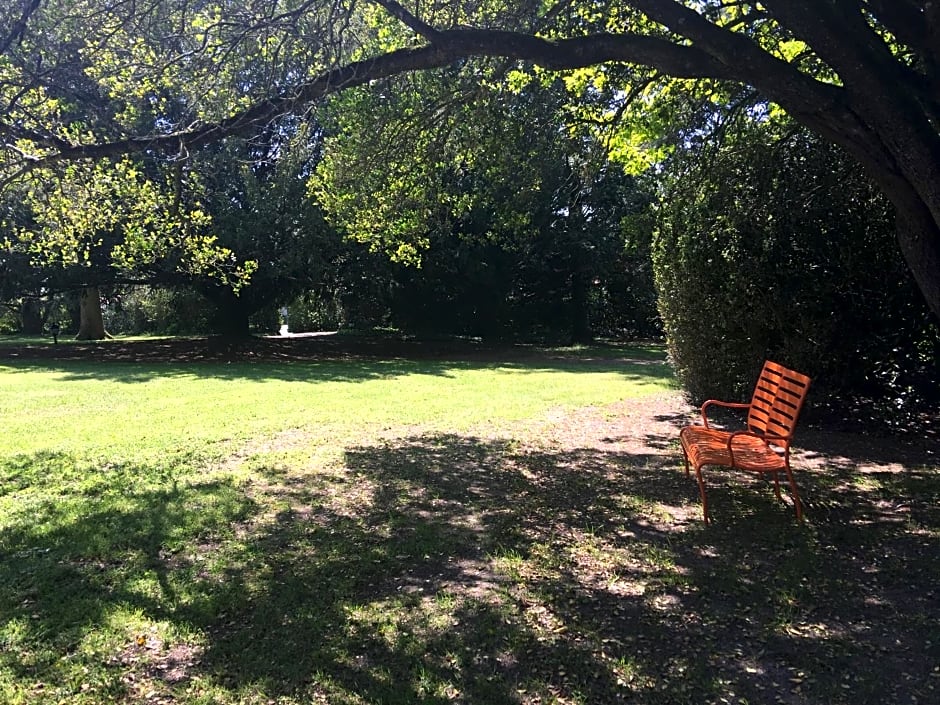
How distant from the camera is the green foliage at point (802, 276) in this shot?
23.9 feet

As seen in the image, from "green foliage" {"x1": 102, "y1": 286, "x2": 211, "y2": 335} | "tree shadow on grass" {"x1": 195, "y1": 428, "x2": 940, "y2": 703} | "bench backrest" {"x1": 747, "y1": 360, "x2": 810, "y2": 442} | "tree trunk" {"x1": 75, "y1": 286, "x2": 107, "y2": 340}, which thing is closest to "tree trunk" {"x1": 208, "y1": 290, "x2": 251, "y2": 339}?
"green foliage" {"x1": 102, "y1": 286, "x2": 211, "y2": 335}

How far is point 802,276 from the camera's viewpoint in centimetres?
752

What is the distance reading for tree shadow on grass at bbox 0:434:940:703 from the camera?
9.37 feet

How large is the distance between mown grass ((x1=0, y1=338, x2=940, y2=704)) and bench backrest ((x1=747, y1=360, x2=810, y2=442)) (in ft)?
1.95

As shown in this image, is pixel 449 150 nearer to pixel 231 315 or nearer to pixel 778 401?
pixel 778 401

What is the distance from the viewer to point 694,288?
8719 mm

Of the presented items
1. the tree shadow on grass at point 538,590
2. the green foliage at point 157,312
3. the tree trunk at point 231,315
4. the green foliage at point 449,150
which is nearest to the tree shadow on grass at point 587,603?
the tree shadow on grass at point 538,590

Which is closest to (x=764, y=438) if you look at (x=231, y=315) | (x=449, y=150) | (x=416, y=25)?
(x=416, y=25)

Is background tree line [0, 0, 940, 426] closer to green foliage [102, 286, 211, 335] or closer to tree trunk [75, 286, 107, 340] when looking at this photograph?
tree trunk [75, 286, 107, 340]

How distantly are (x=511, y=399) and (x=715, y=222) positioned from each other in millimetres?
4513

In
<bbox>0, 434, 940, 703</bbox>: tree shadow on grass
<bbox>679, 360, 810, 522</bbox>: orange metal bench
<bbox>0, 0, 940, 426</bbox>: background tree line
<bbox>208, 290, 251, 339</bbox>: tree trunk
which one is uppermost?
<bbox>0, 0, 940, 426</bbox>: background tree line

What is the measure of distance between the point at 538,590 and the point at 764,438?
251 cm

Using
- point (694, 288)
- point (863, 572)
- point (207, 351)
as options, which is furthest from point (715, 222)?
point (207, 351)

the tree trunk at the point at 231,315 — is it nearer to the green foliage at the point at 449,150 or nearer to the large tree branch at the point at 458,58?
the green foliage at the point at 449,150
